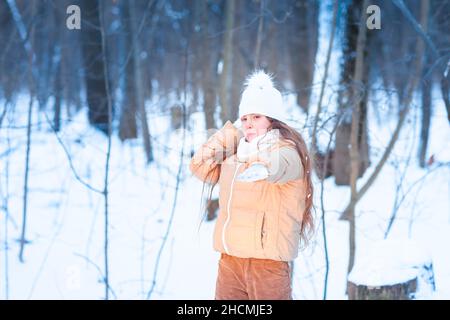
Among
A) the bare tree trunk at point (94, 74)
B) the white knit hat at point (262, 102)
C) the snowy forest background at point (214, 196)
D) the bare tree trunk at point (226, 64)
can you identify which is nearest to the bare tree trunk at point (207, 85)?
the snowy forest background at point (214, 196)

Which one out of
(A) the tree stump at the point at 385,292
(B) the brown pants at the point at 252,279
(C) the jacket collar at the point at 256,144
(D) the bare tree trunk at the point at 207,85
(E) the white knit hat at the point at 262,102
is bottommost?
(A) the tree stump at the point at 385,292

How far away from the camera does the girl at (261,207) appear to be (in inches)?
130

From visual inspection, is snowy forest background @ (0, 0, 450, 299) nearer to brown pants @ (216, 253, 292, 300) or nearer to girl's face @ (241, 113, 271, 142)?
brown pants @ (216, 253, 292, 300)

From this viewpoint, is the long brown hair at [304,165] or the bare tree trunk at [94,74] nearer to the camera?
the long brown hair at [304,165]

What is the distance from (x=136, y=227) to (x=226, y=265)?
186 inches

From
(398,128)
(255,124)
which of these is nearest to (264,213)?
(255,124)

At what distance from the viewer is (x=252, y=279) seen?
3.38 m

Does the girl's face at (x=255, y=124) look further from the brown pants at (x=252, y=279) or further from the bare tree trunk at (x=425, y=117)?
the bare tree trunk at (x=425, y=117)

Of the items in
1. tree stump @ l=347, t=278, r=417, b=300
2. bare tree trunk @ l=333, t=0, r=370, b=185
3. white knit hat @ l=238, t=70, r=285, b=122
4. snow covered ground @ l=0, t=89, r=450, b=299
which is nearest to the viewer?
white knit hat @ l=238, t=70, r=285, b=122

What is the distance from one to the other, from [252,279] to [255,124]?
79cm

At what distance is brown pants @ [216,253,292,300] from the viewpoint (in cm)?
337

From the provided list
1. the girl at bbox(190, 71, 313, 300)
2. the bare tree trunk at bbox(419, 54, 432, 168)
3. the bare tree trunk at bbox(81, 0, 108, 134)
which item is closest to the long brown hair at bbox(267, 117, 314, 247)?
the girl at bbox(190, 71, 313, 300)
